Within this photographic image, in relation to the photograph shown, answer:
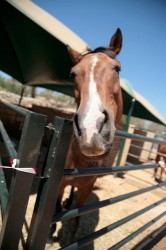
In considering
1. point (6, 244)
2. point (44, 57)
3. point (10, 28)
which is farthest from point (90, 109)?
point (44, 57)

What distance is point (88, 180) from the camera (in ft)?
7.97

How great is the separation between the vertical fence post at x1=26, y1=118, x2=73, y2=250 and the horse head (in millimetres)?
285

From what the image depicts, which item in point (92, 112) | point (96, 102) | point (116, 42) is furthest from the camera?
point (116, 42)

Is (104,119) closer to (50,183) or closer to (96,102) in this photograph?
(96,102)

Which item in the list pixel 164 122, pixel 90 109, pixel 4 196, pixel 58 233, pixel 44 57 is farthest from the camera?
pixel 164 122

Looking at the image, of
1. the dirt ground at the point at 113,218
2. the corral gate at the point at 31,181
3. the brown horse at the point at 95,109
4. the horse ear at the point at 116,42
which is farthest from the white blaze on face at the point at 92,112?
the dirt ground at the point at 113,218

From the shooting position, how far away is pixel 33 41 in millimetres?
4426

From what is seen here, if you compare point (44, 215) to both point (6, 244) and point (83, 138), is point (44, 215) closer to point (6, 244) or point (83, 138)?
point (6, 244)

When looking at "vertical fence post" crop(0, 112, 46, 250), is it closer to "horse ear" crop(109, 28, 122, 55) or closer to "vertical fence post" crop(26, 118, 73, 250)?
"vertical fence post" crop(26, 118, 73, 250)

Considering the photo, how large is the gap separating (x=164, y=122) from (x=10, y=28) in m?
6.87

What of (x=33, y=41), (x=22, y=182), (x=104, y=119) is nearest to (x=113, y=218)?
Answer: (x=104, y=119)

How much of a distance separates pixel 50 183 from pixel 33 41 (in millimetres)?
3990

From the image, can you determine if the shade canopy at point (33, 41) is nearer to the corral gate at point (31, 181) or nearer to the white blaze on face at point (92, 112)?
the white blaze on face at point (92, 112)

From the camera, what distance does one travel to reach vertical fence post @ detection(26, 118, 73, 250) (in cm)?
102
